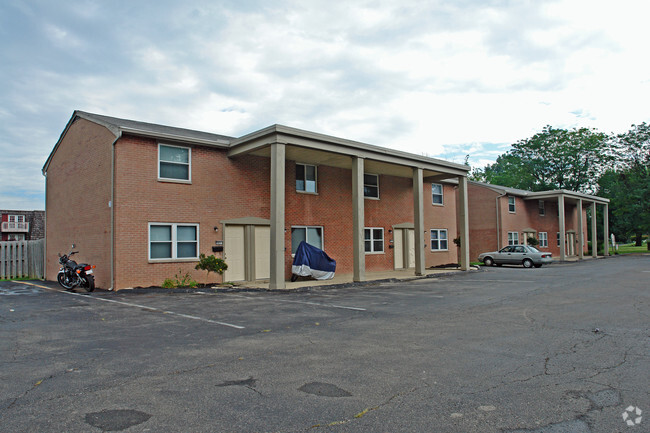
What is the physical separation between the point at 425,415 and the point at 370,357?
6.90ft

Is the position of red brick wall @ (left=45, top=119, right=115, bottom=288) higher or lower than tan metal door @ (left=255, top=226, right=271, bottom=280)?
higher

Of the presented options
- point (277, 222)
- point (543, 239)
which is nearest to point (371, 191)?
point (277, 222)

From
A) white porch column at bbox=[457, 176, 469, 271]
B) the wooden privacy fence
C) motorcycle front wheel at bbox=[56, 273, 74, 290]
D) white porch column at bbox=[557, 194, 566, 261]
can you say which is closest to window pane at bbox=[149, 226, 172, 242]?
motorcycle front wheel at bbox=[56, 273, 74, 290]

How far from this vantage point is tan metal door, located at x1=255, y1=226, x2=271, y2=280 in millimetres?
18391

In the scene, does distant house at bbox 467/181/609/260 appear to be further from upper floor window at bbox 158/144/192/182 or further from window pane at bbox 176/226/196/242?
upper floor window at bbox 158/144/192/182

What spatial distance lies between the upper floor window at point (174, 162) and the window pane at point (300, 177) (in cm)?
516

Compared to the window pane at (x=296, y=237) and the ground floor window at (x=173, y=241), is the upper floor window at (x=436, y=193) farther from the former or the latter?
the ground floor window at (x=173, y=241)

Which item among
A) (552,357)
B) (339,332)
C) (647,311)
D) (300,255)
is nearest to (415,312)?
(339,332)

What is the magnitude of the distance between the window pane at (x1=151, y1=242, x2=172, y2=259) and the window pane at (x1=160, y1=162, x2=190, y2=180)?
7.57 feet

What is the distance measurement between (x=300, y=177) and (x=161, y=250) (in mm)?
7001

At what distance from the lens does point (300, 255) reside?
18.2m

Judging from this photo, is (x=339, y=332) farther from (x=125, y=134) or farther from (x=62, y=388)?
(x=125, y=134)

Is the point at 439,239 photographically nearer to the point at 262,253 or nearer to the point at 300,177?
the point at 300,177

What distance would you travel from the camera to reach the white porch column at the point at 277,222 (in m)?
14.9
